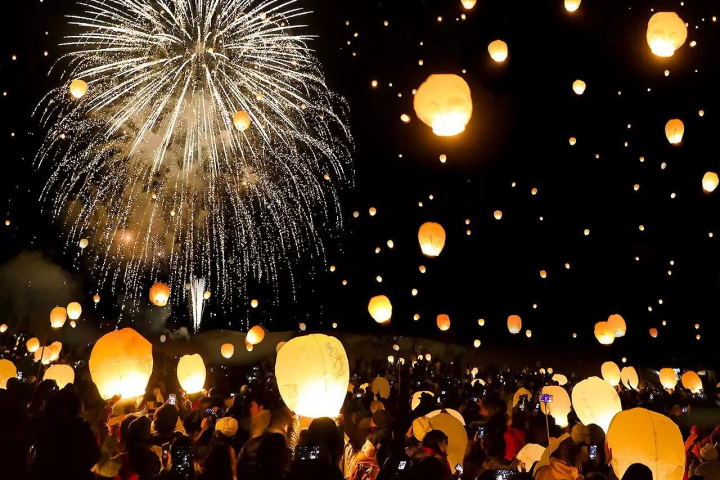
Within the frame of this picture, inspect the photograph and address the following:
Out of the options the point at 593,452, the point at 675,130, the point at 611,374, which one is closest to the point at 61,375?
the point at 593,452

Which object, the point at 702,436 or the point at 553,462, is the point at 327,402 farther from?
the point at 702,436

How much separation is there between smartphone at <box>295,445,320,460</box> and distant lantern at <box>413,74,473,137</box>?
3.87 metres

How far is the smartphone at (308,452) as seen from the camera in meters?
2.92

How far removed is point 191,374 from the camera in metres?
8.86

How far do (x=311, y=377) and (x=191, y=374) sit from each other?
4077mm

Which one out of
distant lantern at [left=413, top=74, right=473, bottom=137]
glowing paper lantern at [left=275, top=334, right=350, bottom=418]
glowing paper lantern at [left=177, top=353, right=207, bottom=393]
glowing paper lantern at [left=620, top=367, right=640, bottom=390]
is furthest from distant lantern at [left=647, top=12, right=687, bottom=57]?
glowing paper lantern at [left=620, top=367, right=640, bottom=390]

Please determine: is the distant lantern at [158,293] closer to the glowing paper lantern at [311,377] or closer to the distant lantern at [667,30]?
the glowing paper lantern at [311,377]

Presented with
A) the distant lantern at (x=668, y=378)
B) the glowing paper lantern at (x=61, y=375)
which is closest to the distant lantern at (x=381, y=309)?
the glowing paper lantern at (x=61, y=375)

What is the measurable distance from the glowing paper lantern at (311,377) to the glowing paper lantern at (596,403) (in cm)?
311

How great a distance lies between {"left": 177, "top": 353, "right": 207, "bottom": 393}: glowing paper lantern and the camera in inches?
348

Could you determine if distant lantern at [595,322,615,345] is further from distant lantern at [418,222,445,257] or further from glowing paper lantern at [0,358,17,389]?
glowing paper lantern at [0,358,17,389]

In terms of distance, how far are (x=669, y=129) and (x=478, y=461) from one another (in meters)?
7.04

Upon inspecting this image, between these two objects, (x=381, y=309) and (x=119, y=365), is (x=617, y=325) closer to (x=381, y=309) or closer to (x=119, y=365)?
(x=381, y=309)

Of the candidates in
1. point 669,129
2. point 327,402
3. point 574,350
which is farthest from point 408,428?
point 574,350
